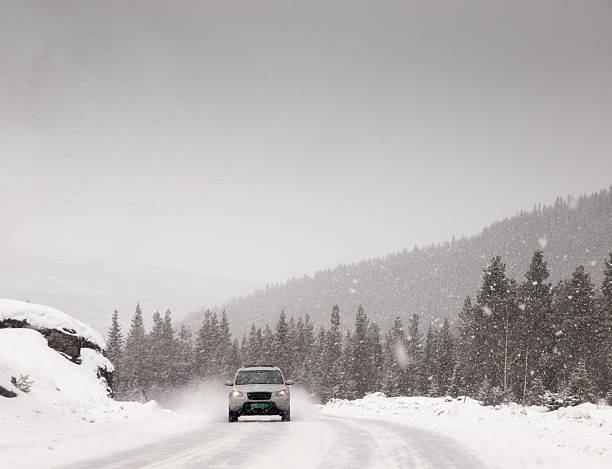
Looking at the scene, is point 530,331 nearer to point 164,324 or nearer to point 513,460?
point 513,460

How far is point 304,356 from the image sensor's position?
125375 mm

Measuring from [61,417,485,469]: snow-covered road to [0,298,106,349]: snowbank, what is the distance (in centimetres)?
1046

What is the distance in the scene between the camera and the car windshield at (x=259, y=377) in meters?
18.5

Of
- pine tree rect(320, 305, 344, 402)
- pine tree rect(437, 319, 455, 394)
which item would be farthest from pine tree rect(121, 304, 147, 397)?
pine tree rect(437, 319, 455, 394)

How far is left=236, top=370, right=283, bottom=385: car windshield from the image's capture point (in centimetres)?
1850

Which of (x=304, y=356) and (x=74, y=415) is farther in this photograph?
(x=304, y=356)

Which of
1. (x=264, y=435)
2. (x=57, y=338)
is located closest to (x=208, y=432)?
(x=264, y=435)

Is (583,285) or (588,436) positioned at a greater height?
(583,285)

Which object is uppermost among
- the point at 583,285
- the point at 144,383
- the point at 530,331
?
the point at 583,285

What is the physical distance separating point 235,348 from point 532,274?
57.2m

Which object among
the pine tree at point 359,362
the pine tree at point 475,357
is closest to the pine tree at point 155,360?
the pine tree at point 359,362

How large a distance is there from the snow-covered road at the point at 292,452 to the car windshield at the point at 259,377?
5.51 meters

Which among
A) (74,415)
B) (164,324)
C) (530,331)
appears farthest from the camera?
(164,324)

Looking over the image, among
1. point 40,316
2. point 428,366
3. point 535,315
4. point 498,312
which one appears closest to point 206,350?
point 428,366
